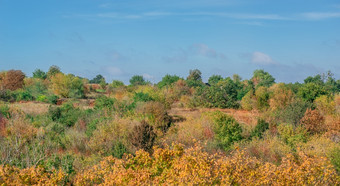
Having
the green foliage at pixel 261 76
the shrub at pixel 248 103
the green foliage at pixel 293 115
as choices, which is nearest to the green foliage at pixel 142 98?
the green foliage at pixel 293 115

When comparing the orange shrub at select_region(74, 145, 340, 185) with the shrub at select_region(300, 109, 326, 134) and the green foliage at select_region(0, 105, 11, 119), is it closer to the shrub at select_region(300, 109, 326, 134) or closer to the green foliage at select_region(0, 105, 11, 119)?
the shrub at select_region(300, 109, 326, 134)

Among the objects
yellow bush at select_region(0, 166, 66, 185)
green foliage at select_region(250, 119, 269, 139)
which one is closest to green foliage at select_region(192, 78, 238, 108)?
green foliage at select_region(250, 119, 269, 139)

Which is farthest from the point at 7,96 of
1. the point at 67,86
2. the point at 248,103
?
the point at 248,103

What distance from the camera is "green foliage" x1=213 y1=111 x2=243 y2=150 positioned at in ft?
60.6

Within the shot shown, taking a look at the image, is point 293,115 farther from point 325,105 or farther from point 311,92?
point 311,92

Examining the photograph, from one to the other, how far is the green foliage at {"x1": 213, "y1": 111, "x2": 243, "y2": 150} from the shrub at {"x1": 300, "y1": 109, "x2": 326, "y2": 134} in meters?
3.98

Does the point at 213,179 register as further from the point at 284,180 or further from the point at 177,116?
the point at 177,116

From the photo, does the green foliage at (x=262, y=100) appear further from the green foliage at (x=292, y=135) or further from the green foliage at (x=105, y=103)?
the green foliage at (x=105, y=103)

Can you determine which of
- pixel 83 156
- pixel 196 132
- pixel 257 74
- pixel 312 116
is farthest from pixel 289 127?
pixel 257 74

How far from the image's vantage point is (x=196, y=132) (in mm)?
19656

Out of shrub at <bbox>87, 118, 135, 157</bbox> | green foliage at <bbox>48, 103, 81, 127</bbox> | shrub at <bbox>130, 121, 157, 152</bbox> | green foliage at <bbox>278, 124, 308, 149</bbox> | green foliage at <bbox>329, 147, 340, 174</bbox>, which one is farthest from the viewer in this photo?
green foliage at <bbox>48, 103, 81, 127</bbox>

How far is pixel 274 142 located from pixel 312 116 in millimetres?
4813

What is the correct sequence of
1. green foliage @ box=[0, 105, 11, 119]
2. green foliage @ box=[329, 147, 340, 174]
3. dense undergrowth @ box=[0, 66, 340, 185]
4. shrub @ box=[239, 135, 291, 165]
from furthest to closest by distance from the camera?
green foliage @ box=[0, 105, 11, 119] < shrub @ box=[239, 135, 291, 165] < green foliage @ box=[329, 147, 340, 174] < dense undergrowth @ box=[0, 66, 340, 185]

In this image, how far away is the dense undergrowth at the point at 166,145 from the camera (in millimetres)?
9133
